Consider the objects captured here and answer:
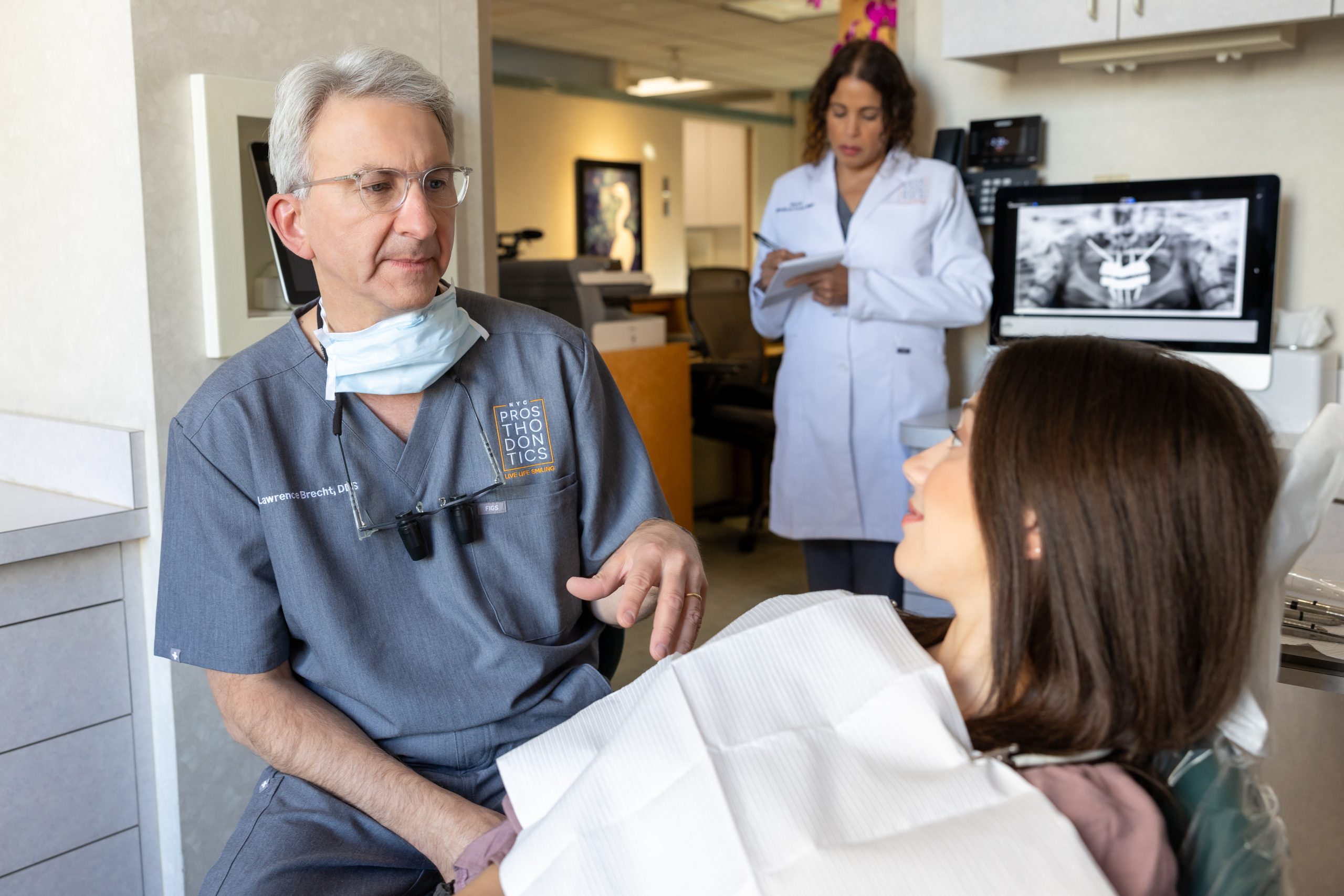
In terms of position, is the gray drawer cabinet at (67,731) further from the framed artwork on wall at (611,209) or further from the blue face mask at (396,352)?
the framed artwork on wall at (611,209)

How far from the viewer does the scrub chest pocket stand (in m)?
1.38

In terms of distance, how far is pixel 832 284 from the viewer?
2674 millimetres

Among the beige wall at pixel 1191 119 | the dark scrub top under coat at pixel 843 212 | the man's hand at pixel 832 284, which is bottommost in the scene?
the man's hand at pixel 832 284

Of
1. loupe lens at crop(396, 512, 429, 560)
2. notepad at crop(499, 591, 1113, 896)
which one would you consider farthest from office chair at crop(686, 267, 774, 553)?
notepad at crop(499, 591, 1113, 896)

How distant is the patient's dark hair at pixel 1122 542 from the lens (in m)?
0.82

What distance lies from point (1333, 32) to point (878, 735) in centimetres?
239

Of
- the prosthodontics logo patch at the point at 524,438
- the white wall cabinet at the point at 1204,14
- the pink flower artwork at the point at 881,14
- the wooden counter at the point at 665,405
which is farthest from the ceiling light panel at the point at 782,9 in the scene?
the prosthodontics logo patch at the point at 524,438

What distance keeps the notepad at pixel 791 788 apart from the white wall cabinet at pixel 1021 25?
6.42 feet

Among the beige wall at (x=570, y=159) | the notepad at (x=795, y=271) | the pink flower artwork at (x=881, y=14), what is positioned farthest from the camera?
the beige wall at (x=570, y=159)

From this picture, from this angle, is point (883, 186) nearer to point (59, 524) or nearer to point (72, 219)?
point (72, 219)

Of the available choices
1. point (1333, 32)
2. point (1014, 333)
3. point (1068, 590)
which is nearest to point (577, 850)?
point (1068, 590)

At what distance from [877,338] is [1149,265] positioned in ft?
2.12

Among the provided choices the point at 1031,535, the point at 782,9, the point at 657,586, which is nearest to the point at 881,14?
the point at 657,586

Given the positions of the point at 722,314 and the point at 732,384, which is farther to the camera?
the point at 722,314
